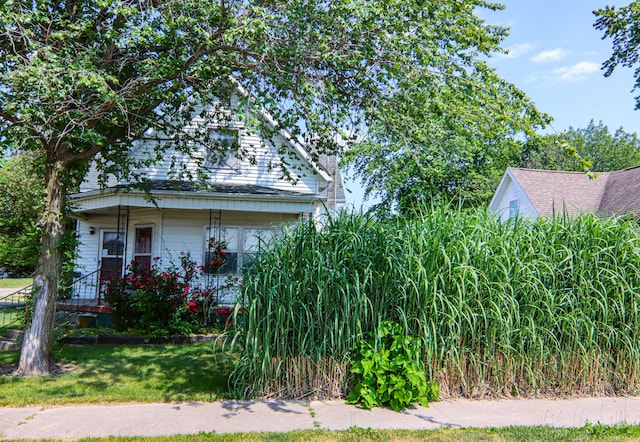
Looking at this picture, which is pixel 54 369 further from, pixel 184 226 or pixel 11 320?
pixel 11 320

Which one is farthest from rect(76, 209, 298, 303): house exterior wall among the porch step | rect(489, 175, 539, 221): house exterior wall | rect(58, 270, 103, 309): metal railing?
rect(489, 175, 539, 221): house exterior wall

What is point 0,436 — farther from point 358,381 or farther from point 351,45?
point 351,45

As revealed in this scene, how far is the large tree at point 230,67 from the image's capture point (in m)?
5.95

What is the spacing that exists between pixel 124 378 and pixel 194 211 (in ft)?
23.1

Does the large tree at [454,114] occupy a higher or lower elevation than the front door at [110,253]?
higher

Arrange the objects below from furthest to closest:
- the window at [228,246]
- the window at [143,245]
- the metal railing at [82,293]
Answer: the window at [143,245] → the window at [228,246] → the metal railing at [82,293]

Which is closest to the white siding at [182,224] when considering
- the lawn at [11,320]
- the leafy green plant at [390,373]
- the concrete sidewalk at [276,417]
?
the lawn at [11,320]

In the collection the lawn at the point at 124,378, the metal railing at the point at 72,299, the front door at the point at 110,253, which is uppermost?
the front door at the point at 110,253

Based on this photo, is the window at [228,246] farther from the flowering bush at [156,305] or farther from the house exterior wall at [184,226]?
the flowering bush at [156,305]

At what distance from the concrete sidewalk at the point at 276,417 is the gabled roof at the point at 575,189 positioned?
46.1ft

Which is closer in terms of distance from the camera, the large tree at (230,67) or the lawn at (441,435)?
the lawn at (441,435)

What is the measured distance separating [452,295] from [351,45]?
343 centimetres

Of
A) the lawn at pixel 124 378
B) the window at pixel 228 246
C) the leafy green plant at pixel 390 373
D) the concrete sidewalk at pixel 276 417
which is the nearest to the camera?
the concrete sidewalk at pixel 276 417

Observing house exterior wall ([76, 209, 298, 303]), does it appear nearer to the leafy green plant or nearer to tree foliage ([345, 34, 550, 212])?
tree foliage ([345, 34, 550, 212])
